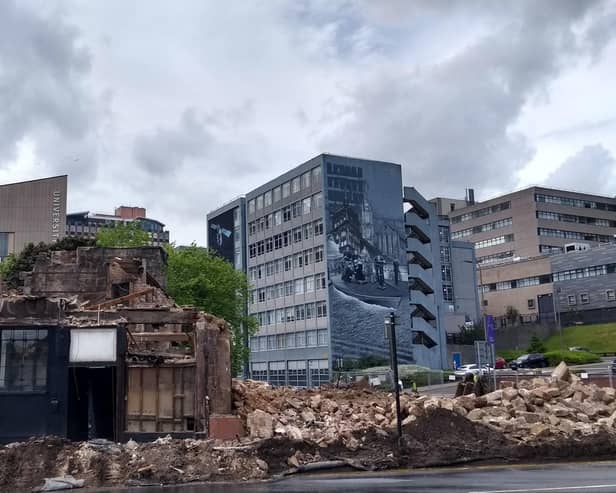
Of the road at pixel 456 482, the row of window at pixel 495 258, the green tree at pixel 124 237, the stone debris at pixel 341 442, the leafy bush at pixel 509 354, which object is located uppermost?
the row of window at pixel 495 258

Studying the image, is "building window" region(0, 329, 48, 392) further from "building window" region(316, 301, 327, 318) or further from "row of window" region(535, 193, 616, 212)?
"row of window" region(535, 193, 616, 212)

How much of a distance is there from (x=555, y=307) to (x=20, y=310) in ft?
295

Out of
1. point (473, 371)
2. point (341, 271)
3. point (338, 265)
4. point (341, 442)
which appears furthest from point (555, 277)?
point (341, 442)

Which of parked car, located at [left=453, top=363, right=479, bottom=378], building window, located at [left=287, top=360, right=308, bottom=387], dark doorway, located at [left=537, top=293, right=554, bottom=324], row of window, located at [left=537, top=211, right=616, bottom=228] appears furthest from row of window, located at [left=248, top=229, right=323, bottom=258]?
row of window, located at [left=537, top=211, right=616, bottom=228]

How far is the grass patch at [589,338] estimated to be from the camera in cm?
8556

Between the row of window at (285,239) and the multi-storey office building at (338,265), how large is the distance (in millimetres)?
136

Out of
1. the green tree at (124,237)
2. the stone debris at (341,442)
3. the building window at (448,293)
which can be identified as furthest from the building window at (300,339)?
the stone debris at (341,442)

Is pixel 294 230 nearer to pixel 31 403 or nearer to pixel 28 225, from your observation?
pixel 28 225

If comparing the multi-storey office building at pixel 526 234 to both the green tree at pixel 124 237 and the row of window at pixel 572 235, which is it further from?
the green tree at pixel 124 237

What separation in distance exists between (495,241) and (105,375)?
369 feet

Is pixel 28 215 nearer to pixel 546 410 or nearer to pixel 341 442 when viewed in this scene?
pixel 546 410

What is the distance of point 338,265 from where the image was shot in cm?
8488

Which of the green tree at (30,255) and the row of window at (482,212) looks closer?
the green tree at (30,255)

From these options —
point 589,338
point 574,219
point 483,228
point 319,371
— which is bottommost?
point 319,371
